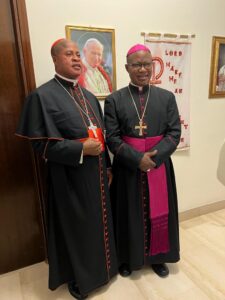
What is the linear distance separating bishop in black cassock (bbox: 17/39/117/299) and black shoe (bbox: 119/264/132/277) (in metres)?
0.16

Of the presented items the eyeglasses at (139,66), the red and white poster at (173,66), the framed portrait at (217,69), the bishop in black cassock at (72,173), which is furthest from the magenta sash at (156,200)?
the framed portrait at (217,69)

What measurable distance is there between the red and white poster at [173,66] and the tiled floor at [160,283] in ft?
3.87

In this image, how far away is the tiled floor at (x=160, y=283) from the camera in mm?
1680

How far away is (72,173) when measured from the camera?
1.52m

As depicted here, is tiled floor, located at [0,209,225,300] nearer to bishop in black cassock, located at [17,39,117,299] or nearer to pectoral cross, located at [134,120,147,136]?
bishop in black cassock, located at [17,39,117,299]

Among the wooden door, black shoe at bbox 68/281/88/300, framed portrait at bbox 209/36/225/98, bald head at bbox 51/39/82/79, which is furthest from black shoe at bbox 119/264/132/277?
framed portrait at bbox 209/36/225/98

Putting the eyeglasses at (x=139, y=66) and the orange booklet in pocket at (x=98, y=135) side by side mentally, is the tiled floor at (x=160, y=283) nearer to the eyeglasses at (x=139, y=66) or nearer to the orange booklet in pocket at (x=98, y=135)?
the orange booklet in pocket at (x=98, y=135)

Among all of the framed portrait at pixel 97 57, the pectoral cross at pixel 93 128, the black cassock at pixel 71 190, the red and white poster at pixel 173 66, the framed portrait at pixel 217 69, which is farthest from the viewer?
the framed portrait at pixel 217 69

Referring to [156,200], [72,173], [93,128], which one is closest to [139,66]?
[93,128]

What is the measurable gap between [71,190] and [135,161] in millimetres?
440

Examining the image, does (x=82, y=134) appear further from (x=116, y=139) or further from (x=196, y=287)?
(x=196, y=287)

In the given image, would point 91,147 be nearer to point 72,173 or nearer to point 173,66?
point 72,173

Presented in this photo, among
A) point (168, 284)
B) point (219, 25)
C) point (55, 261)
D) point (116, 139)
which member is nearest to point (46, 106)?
point (116, 139)

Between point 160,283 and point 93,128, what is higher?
point 93,128
